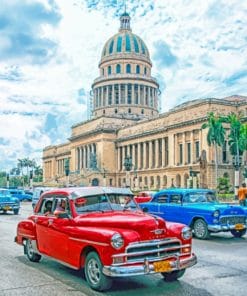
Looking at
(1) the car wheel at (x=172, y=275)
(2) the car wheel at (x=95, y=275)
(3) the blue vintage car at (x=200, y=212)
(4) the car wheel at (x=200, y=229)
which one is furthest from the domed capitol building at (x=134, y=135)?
(2) the car wheel at (x=95, y=275)

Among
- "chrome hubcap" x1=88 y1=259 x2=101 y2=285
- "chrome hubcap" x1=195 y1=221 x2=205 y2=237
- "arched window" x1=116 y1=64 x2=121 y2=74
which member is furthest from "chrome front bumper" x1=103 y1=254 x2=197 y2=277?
"arched window" x1=116 y1=64 x2=121 y2=74

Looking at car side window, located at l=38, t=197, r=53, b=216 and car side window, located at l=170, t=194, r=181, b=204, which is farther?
car side window, located at l=170, t=194, r=181, b=204

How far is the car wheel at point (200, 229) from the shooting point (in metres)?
15.0

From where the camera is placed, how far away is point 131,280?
8445 mm

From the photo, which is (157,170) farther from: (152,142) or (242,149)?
(242,149)

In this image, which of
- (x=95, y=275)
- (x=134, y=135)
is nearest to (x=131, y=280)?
(x=95, y=275)

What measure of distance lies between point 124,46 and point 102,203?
319 feet

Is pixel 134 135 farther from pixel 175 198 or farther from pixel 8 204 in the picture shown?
pixel 175 198

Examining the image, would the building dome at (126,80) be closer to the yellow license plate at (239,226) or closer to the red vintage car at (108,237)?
the yellow license plate at (239,226)

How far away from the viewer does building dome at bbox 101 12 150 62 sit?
103 meters

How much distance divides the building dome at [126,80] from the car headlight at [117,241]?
304 feet

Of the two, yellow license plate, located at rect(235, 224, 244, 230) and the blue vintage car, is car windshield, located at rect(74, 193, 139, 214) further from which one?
yellow license plate, located at rect(235, 224, 244, 230)

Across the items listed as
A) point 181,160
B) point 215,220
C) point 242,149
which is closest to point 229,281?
point 215,220

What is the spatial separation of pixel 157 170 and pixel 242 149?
71.1 ft
